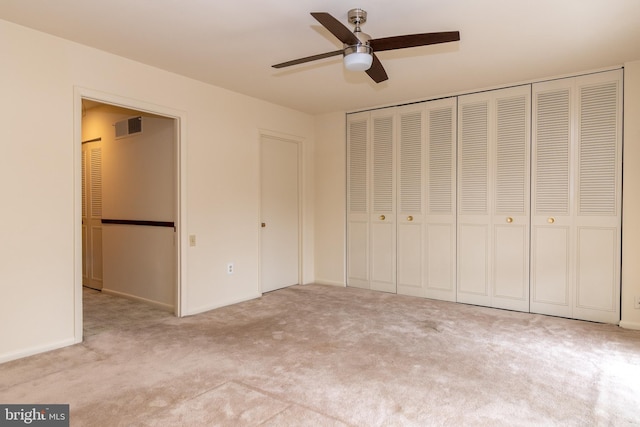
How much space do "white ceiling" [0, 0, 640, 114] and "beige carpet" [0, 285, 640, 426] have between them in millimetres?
2434

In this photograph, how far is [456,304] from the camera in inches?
177

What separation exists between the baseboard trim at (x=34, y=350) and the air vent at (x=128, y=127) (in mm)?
2439

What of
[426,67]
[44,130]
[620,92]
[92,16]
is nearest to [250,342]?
[44,130]

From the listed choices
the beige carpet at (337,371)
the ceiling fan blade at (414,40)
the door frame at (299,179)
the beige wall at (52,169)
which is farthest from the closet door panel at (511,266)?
the beige wall at (52,169)

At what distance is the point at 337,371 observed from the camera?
2.65m

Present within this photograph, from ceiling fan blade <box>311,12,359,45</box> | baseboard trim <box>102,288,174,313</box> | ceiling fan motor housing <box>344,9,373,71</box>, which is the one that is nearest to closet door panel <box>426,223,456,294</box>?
ceiling fan motor housing <box>344,9,373,71</box>

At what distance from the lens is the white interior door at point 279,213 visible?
5.10 metres

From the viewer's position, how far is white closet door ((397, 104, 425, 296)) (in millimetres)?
4848

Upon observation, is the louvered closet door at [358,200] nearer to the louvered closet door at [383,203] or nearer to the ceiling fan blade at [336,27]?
the louvered closet door at [383,203]

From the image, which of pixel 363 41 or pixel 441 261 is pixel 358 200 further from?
pixel 363 41

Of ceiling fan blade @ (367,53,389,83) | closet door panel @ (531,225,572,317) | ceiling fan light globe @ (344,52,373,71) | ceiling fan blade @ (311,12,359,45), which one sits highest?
ceiling fan blade @ (311,12,359,45)

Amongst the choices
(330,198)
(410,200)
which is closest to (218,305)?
(330,198)

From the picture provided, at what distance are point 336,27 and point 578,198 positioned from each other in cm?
312

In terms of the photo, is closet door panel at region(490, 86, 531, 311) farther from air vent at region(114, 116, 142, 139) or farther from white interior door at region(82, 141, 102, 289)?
white interior door at region(82, 141, 102, 289)
